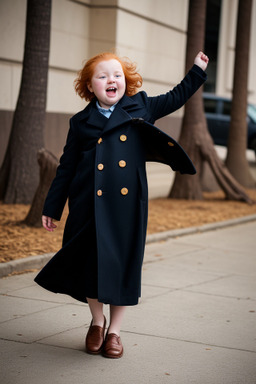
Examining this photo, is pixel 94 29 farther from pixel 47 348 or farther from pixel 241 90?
pixel 47 348

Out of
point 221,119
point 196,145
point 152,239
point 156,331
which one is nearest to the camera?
point 156,331

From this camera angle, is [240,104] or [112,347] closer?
[112,347]

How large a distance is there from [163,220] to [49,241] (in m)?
2.65

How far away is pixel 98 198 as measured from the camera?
4168mm

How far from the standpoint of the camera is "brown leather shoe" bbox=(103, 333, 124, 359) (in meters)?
4.29

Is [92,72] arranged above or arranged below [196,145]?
above

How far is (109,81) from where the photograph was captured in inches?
166

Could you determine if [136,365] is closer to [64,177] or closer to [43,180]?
[64,177]

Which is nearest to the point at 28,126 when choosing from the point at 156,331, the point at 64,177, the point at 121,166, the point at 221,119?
the point at 156,331

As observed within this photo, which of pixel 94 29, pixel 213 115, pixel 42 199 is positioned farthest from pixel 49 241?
pixel 213 115

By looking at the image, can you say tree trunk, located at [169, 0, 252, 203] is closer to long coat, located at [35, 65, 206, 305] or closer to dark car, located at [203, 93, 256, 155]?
long coat, located at [35, 65, 206, 305]

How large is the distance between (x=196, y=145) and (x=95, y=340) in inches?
315

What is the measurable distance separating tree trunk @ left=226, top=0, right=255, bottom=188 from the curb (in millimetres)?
3508

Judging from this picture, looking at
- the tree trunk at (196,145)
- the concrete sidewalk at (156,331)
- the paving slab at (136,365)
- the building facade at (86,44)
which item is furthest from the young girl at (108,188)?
the building facade at (86,44)
